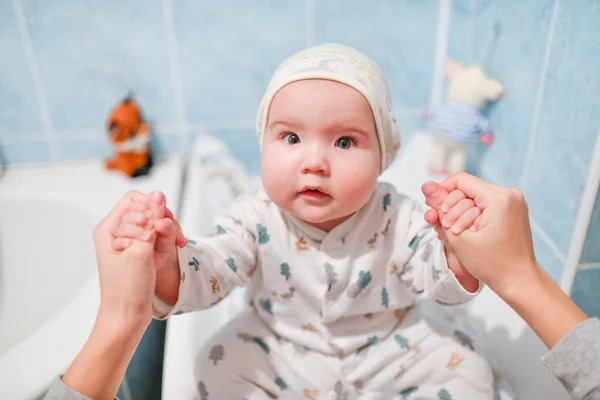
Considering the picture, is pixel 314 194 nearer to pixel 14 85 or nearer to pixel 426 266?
pixel 426 266

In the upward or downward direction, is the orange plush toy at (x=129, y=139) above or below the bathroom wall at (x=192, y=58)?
below

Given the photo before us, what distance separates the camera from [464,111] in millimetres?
1009

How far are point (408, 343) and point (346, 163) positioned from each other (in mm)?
284

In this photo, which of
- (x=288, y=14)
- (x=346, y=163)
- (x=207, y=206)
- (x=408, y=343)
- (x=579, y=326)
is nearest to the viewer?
(x=579, y=326)

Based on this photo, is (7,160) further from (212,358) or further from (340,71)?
(340,71)

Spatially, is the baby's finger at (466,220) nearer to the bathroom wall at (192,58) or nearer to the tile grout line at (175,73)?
the bathroom wall at (192,58)

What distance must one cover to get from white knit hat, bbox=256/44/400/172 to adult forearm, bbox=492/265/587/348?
23 centimetres

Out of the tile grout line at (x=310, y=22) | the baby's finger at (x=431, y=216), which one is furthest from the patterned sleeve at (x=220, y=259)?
the tile grout line at (x=310, y=22)

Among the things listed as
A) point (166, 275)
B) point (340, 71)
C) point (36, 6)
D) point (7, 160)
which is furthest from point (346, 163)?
point (7, 160)

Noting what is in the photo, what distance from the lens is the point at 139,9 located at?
44.4 inches

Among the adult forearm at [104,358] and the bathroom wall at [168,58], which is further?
the bathroom wall at [168,58]

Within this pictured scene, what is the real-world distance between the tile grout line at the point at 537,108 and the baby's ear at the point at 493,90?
13cm

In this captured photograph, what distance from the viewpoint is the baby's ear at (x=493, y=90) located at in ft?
3.11

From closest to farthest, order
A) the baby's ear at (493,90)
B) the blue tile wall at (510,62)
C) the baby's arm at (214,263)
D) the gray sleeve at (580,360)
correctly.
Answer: the gray sleeve at (580,360) < the baby's arm at (214,263) < the blue tile wall at (510,62) < the baby's ear at (493,90)
